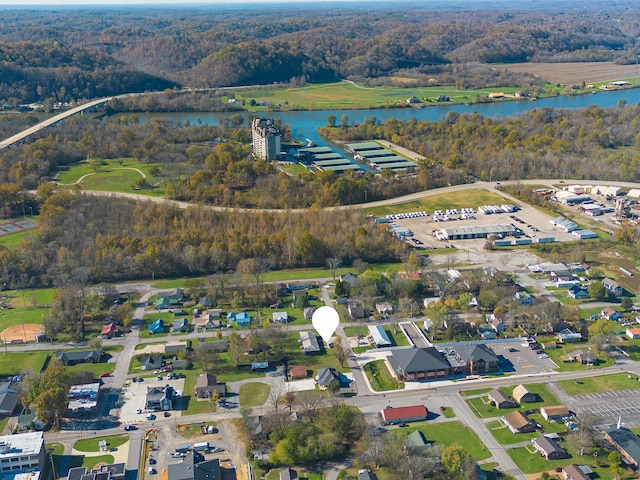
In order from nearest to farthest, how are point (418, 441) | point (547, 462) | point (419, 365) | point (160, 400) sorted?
point (547, 462) → point (418, 441) → point (160, 400) → point (419, 365)

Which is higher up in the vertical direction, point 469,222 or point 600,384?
point 469,222

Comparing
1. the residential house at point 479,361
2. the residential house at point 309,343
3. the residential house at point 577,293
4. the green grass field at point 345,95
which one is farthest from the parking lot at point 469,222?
the green grass field at point 345,95

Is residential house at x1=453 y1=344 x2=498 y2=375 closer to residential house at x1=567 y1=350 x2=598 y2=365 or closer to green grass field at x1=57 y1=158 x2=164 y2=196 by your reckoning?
residential house at x1=567 y1=350 x2=598 y2=365

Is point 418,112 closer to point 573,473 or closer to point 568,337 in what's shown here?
point 568,337

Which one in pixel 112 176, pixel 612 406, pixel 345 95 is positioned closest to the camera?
pixel 612 406

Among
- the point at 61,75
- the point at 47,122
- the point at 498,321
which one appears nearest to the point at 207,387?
the point at 498,321

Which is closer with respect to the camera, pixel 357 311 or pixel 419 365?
pixel 419 365

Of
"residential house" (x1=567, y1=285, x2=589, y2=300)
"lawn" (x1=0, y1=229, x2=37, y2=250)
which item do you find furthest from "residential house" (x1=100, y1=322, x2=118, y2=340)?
"residential house" (x1=567, y1=285, x2=589, y2=300)

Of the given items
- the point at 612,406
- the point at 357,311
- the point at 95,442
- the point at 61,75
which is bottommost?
the point at 95,442
